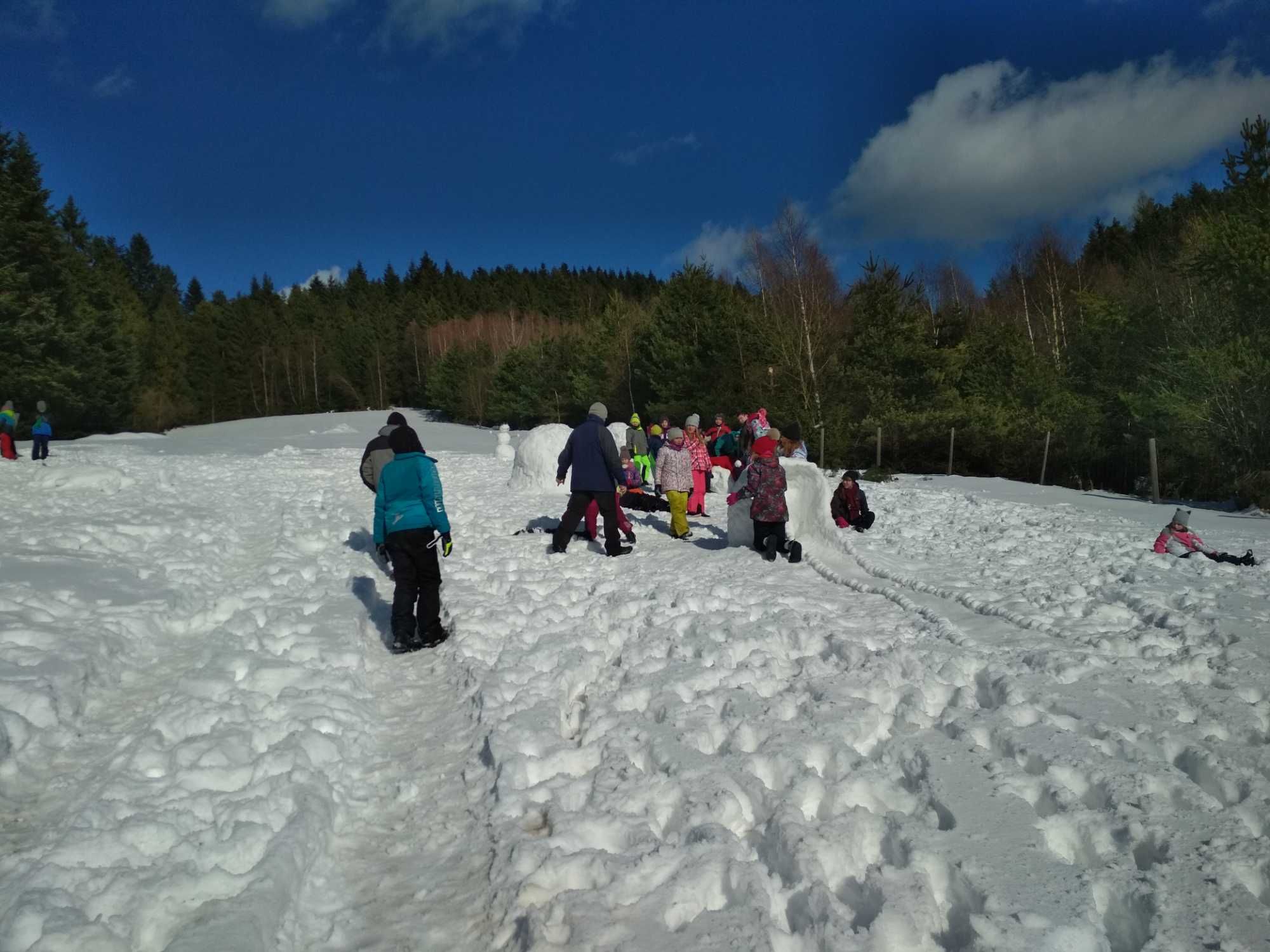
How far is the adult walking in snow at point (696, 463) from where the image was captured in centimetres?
1170

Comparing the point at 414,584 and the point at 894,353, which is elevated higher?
the point at 894,353

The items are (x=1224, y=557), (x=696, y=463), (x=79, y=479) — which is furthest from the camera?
(x=79, y=479)

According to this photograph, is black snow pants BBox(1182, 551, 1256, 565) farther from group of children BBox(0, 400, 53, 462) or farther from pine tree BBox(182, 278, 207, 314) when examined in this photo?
pine tree BBox(182, 278, 207, 314)

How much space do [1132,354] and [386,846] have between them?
28193mm

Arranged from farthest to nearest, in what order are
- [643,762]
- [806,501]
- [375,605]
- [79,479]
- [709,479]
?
[709,479] → [79,479] → [806,501] → [375,605] → [643,762]

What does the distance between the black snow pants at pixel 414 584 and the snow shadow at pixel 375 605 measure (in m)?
0.27

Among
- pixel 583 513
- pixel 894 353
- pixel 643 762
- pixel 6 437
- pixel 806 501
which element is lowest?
pixel 643 762

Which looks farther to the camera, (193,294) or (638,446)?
(193,294)

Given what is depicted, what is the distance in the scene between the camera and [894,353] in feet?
96.9

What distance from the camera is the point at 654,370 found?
3675cm

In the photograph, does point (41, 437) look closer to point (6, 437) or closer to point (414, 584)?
point (6, 437)

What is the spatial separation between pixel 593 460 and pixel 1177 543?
24.0 ft

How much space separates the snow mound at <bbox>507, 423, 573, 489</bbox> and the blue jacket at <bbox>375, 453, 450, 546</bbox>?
9331 millimetres

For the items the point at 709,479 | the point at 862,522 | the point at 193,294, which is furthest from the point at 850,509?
the point at 193,294
